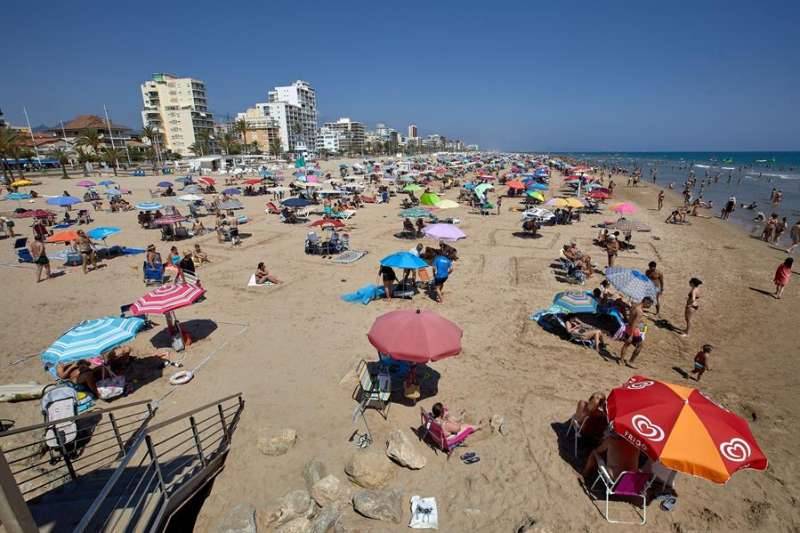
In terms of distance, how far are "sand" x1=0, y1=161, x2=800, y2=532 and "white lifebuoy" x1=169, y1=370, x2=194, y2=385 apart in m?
0.15

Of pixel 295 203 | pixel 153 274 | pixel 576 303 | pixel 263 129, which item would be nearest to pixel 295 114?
pixel 263 129

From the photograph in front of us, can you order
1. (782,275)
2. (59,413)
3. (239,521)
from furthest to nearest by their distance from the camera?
(782,275) → (59,413) → (239,521)

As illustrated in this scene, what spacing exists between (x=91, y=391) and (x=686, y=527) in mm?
9627

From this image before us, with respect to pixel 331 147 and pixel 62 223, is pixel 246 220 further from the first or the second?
pixel 331 147

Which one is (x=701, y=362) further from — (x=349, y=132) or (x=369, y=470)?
(x=349, y=132)

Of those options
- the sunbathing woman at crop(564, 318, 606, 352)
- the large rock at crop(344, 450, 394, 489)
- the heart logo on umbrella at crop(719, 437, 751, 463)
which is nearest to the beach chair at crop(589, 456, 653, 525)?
the heart logo on umbrella at crop(719, 437, 751, 463)

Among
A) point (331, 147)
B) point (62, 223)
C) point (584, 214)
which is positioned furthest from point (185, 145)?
point (584, 214)

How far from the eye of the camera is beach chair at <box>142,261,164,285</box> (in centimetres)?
1271

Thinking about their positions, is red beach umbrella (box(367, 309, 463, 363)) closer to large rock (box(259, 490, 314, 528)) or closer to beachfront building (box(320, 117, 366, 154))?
large rock (box(259, 490, 314, 528))

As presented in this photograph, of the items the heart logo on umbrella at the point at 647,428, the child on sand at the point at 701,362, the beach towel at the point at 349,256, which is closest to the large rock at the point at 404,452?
the heart logo on umbrella at the point at 647,428

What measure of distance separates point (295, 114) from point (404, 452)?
519ft

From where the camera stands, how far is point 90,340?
6602mm

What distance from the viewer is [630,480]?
4828 mm

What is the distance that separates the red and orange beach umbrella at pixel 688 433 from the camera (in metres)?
4.02
